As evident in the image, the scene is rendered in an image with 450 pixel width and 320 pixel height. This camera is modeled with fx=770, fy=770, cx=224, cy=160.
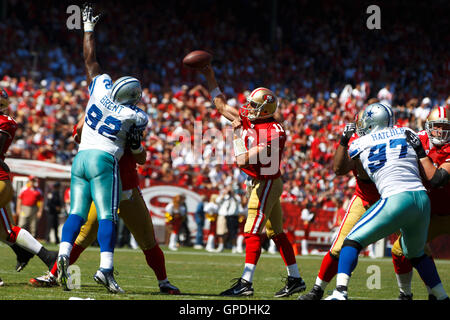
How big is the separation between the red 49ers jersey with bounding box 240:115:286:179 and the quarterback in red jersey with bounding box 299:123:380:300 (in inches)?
A: 30.2

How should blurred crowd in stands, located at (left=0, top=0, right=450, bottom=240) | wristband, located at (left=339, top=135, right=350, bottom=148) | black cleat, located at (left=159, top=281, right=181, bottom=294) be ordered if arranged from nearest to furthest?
1. wristband, located at (left=339, top=135, right=350, bottom=148)
2. black cleat, located at (left=159, top=281, right=181, bottom=294)
3. blurred crowd in stands, located at (left=0, top=0, right=450, bottom=240)

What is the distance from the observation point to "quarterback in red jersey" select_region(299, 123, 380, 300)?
6297mm

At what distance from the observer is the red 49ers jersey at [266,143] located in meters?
7.10

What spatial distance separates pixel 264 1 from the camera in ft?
102

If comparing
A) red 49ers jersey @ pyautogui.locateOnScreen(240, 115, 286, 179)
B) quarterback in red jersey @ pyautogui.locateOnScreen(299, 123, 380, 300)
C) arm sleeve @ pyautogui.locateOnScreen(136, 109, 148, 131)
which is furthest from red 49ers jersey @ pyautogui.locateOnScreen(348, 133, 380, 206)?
arm sleeve @ pyautogui.locateOnScreen(136, 109, 148, 131)

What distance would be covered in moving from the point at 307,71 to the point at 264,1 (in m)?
5.89

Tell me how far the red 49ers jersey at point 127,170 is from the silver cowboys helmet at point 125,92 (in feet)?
1.47

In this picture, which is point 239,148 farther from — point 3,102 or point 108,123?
point 3,102

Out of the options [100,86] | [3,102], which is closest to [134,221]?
[100,86]

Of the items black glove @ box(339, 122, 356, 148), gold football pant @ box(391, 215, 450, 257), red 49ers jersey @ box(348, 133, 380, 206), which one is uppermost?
black glove @ box(339, 122, 356, 148)

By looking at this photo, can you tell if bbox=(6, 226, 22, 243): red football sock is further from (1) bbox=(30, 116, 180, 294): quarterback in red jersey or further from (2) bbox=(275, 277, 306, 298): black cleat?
(2) bbox=(275, 277, 306, 298): black cleat

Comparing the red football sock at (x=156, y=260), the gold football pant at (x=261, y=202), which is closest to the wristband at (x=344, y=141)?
the gold football pant at (x=261, y=202)

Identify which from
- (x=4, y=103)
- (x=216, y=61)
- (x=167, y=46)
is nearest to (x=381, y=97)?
(x=216, y=61)
